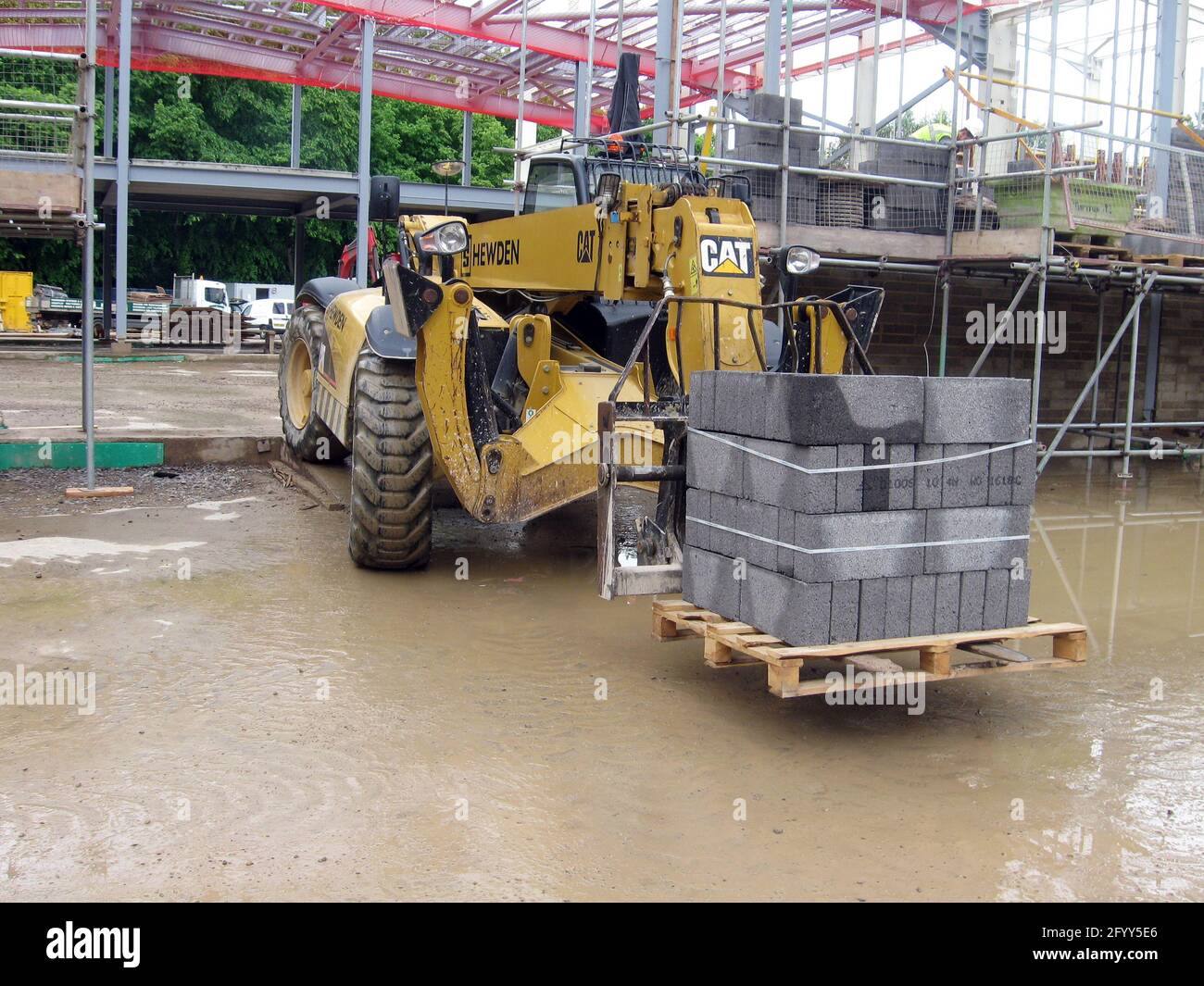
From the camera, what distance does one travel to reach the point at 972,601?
5.44 m

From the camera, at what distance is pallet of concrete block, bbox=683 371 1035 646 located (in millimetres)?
5059

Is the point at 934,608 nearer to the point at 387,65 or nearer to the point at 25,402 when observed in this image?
the point at 25,402

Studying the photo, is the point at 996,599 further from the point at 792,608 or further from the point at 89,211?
the point at 89,211

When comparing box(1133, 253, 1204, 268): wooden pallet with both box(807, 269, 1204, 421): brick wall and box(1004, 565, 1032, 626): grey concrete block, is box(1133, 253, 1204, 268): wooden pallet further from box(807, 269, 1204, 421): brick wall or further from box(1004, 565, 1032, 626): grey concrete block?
box(1004, 565, 1032, 626): grey concrete block

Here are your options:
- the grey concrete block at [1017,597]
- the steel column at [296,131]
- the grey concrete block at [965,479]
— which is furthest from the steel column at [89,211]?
the steel column at [296,131]

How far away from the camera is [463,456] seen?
7.46m

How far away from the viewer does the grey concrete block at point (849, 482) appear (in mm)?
5074

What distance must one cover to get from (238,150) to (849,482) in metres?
36.3

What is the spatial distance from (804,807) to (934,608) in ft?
4.16

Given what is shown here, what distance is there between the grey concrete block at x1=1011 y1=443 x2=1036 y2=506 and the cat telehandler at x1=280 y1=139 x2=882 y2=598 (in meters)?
1.67

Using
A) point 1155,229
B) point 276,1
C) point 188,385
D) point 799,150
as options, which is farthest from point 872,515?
point 276,1

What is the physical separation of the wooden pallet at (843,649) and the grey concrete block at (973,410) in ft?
2.84

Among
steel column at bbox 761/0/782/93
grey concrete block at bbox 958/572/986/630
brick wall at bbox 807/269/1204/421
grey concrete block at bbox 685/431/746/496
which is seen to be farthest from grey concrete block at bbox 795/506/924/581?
steel column at bbox 761/0/782/93

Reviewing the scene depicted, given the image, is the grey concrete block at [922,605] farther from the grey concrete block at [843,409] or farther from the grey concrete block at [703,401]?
the grey concrete block at [703,401]
